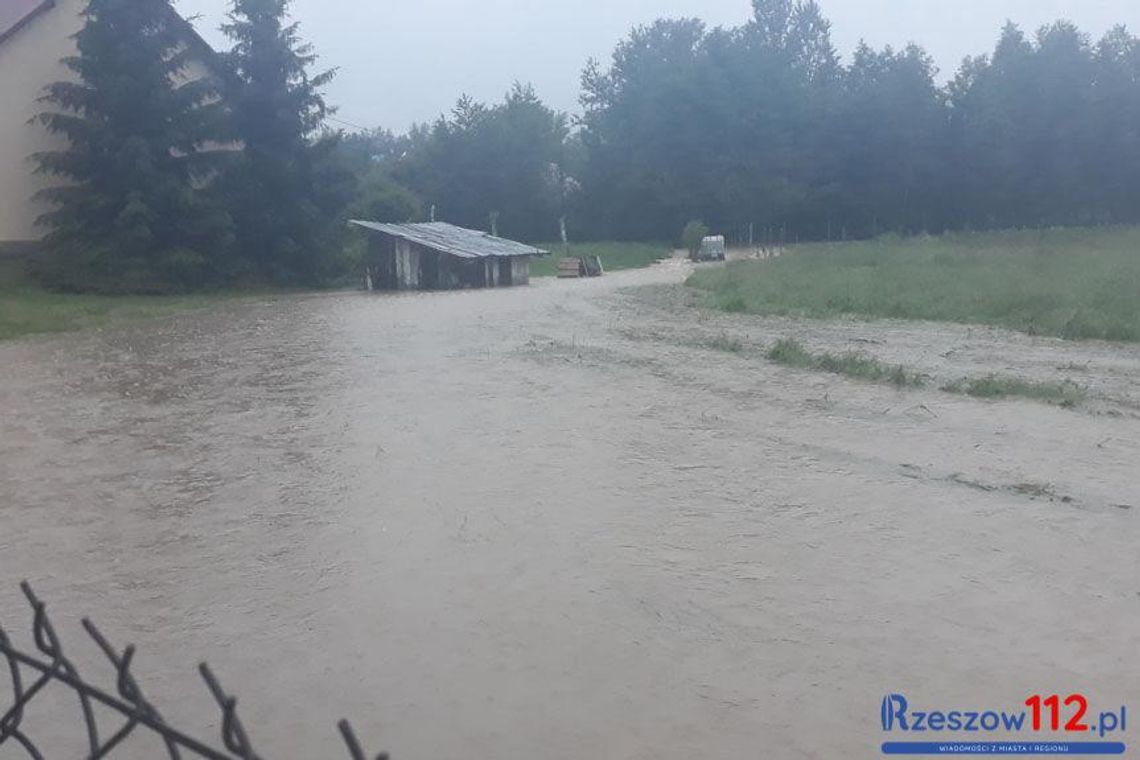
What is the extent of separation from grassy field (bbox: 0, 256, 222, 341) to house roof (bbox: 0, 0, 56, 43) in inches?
246

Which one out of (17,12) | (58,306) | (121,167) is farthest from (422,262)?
(17,12)

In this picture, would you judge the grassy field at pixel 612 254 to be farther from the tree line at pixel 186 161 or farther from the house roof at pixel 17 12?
the house roof at pixel 17 12

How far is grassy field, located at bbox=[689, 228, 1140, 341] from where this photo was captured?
19.0 m

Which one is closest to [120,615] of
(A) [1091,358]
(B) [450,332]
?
(A) [1091,358]

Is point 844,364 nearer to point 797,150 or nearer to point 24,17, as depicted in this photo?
point 24,17

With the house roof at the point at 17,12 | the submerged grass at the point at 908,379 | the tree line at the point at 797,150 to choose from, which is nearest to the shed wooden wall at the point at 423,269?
the tree line at the point at 797,150

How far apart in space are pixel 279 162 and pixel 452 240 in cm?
566

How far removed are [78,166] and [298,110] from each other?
7.69 m

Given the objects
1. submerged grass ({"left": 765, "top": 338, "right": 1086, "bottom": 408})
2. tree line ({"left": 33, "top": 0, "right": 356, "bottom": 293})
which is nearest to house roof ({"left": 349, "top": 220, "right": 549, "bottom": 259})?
tree line ({"left": 33, "top": 0, "right": 356, "bottom": 293})

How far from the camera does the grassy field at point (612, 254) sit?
164ft

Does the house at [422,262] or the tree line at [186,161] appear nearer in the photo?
the tree line at [186,161]

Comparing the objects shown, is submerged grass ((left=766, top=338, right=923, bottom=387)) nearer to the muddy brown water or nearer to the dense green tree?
the muddy brown water

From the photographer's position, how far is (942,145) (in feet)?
192

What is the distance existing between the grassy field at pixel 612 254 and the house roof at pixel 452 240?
6.06 metres
